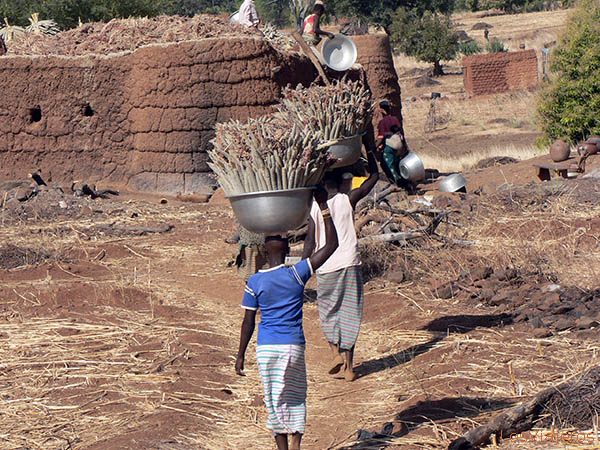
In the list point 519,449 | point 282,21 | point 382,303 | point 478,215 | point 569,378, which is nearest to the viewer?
point 519,449

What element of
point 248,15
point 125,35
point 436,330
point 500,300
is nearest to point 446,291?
point 500,300

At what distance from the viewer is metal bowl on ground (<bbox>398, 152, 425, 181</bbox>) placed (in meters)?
14.2

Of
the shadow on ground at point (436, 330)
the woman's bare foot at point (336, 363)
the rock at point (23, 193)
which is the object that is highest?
the rock at point (23, 193)

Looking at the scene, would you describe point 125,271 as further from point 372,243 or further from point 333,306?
point 333,306

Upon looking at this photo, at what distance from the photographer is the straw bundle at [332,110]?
6.65 metres

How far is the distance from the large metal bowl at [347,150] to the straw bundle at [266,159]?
0.96 m

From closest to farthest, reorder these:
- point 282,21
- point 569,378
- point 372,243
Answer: point 569,378, point 372,243, point 282,21

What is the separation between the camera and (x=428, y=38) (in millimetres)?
37031

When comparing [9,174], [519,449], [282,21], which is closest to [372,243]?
[519,449]

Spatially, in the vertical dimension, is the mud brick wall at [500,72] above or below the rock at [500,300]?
above

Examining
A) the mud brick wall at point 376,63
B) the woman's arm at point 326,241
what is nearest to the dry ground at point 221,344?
the woman's arm at point 326,241

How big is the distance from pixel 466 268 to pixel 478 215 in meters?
2.70

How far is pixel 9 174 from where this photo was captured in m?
14.8

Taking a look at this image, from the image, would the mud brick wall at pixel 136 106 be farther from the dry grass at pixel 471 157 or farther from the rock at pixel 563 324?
the rock at pixel 563 324
